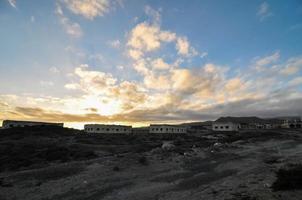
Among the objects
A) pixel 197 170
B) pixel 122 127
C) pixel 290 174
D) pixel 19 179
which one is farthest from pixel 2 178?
pixel 122 127

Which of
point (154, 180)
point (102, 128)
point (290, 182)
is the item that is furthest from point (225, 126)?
point (290, 182)

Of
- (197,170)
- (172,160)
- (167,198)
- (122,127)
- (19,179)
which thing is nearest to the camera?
(167,198)

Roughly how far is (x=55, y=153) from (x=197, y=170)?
20.1 metres

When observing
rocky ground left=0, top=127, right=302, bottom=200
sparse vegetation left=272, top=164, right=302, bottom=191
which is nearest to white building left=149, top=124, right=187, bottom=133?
rocky ground left=0, top=127, right=302, bottom=200

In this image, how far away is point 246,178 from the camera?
17281 millimetres

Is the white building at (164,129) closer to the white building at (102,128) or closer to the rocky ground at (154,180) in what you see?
the white building at (102,128)

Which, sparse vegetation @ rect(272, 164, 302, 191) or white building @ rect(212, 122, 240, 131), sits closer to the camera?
sparse vegetation @ rect(272, 164, 302, 191)

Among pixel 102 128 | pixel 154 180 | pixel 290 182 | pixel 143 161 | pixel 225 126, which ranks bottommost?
pixel 154 180

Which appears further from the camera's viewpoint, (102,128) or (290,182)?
(102,128)

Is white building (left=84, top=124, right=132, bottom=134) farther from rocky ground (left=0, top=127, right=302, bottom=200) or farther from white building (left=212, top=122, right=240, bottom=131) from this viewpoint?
rocky ground (left=0, top=127, right=302, bottom=200)

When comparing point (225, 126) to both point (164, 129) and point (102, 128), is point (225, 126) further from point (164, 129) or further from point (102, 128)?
point (102, 128)

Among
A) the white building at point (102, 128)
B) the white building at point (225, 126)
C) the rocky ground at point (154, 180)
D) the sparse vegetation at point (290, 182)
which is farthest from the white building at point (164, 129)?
the sparse vegetation at point (290, 182)

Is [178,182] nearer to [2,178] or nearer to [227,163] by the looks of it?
[227,163]

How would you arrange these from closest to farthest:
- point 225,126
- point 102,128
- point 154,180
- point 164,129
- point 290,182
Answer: point 290,182, point 154,180, point 102,128, point 164,129, point 225,126
